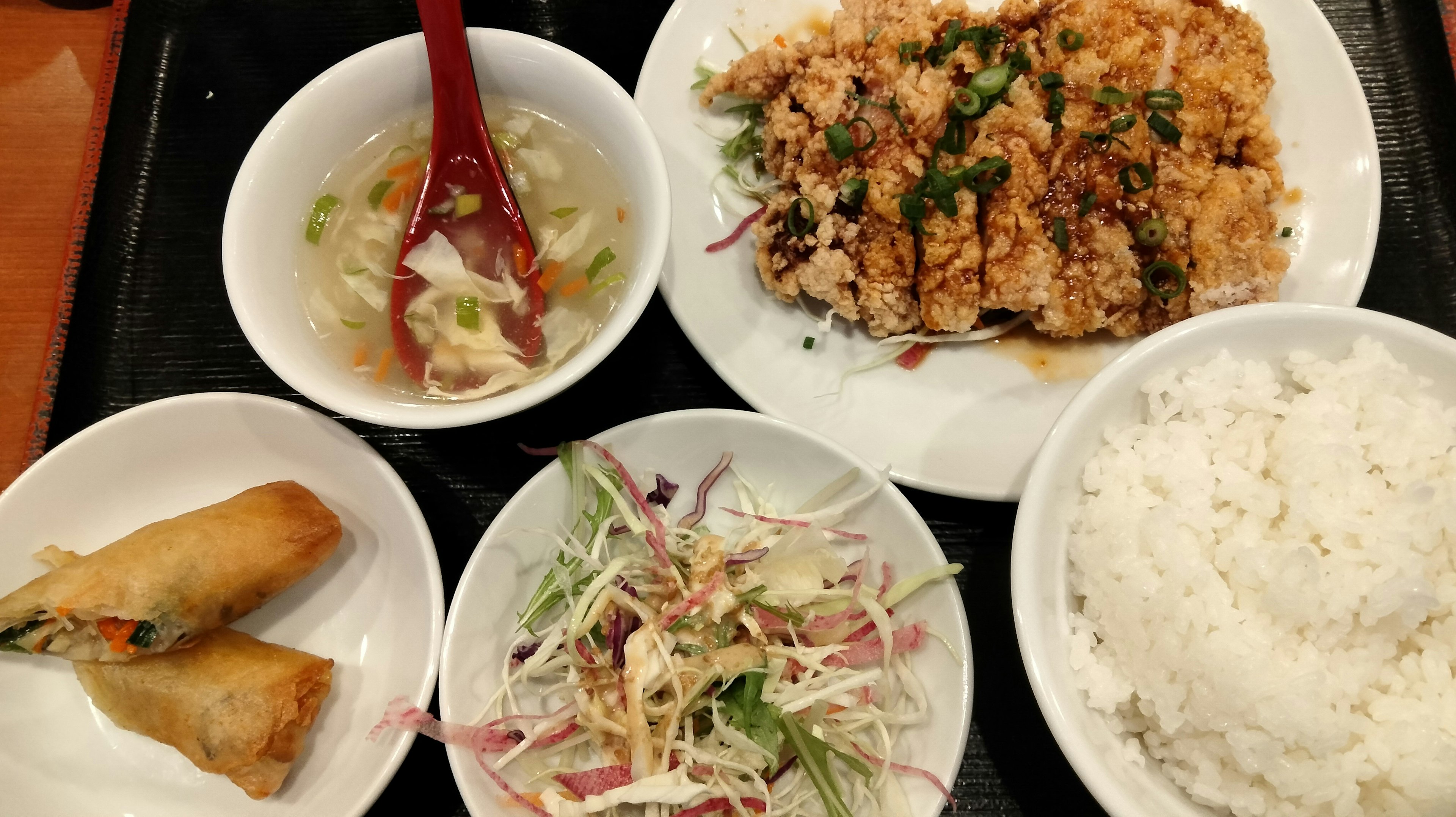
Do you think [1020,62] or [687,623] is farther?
[1020,62]

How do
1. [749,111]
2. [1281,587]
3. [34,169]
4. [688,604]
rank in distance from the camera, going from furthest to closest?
[34,169], [749,111], [688,604], [1281,587]

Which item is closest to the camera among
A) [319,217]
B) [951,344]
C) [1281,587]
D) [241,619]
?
[1281,587]

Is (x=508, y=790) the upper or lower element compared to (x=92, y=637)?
lower

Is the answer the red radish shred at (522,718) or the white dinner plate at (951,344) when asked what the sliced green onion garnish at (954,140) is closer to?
the white dinner plate at (951,344)

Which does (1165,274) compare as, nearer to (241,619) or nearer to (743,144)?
(743,144)

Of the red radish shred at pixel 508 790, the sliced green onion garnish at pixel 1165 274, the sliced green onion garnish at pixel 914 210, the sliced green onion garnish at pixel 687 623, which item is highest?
the sliced green onion garnish at pixel 914 210

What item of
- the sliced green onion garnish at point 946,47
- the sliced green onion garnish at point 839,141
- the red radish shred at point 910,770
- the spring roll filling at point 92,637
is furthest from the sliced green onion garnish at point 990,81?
the spring roll filling at point 92,637

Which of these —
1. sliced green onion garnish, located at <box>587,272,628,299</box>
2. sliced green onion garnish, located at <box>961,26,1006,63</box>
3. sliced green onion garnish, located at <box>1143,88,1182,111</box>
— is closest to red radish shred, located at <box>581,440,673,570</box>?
sliced green onion garnish, located at <box>587,272,628,299</box>

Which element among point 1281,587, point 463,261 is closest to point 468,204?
point 463,261

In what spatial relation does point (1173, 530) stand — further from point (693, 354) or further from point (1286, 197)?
point (693, 354)
